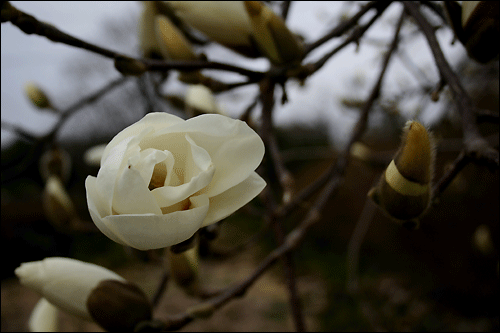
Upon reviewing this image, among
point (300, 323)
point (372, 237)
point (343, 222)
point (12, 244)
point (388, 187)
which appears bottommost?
point (343, 222)

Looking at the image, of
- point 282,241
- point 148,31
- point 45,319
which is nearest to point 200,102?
point 148,31

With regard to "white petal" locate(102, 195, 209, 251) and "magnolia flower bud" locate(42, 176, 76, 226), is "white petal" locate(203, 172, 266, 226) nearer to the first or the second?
"white petal" locate(102, 195, 209, 251)

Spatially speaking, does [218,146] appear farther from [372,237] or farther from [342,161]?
[372,237]

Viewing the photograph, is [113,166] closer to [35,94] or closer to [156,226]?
[156,226]

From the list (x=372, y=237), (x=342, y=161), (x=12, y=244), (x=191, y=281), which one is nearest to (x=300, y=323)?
(x=191, y=281)

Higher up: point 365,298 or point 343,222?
point 365,298

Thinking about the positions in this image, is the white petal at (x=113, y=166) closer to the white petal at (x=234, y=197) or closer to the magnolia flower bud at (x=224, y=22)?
the white petal at (x=234, y=197)
